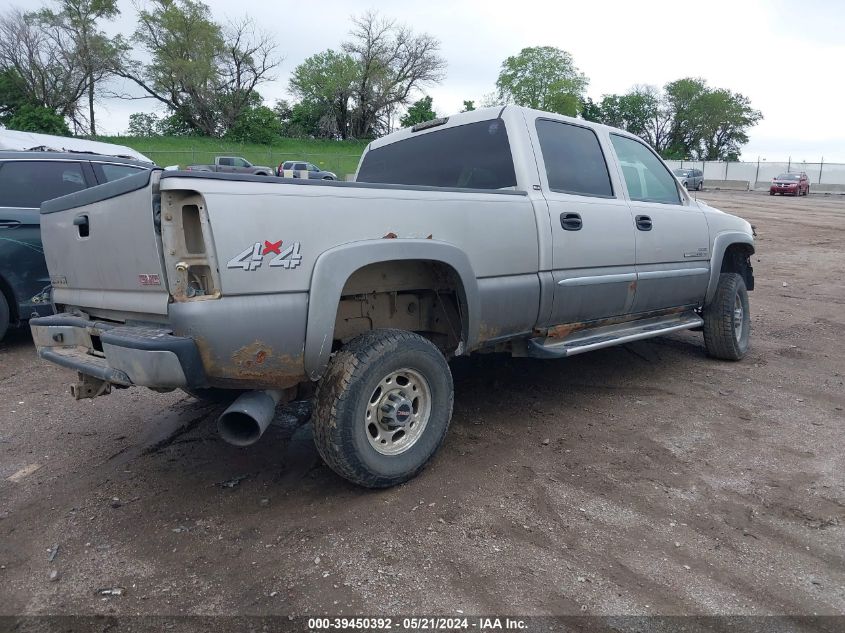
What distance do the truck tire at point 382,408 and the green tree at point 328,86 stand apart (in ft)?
197

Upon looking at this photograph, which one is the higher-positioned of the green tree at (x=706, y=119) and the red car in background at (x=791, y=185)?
the green tree at (x=706, y=119)

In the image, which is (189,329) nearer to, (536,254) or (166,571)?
(166,571)

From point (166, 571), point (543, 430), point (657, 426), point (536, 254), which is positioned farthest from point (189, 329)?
point (657, 426)

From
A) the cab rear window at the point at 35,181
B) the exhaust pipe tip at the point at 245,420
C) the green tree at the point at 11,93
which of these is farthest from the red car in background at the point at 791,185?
the green tree at the point at 11,93

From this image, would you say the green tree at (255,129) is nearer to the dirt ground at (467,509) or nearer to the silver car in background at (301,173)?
the silver car in background at (301,173)

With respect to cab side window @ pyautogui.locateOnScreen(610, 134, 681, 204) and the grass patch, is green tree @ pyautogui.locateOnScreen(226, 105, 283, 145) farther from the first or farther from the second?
cab side window @ pyautogui.locateOnScreen(610, 134, 681, 204)

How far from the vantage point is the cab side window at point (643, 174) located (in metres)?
4.71

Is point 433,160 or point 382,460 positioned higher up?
point 433,160

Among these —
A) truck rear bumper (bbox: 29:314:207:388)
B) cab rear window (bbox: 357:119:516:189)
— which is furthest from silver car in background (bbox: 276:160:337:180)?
truck rear bumper (bbox: 29:314:207:388)

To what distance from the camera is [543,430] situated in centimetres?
399

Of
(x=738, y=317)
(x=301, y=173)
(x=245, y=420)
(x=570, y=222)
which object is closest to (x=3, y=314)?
(x=301, y=173)

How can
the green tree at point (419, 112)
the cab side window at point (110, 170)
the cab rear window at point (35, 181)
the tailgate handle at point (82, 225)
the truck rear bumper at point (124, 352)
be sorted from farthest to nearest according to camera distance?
1. the green tree at point (419, 112)
2. the cab side window at point (110, 170)
3. the cab rear window at point (35, 181)
4. the tailgate handle at point (82, 225)
5. the truck rear bumper at point (124, 352)

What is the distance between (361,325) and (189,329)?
1.03 meters

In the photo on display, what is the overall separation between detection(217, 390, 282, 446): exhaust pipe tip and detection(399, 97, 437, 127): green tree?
2104 inches
